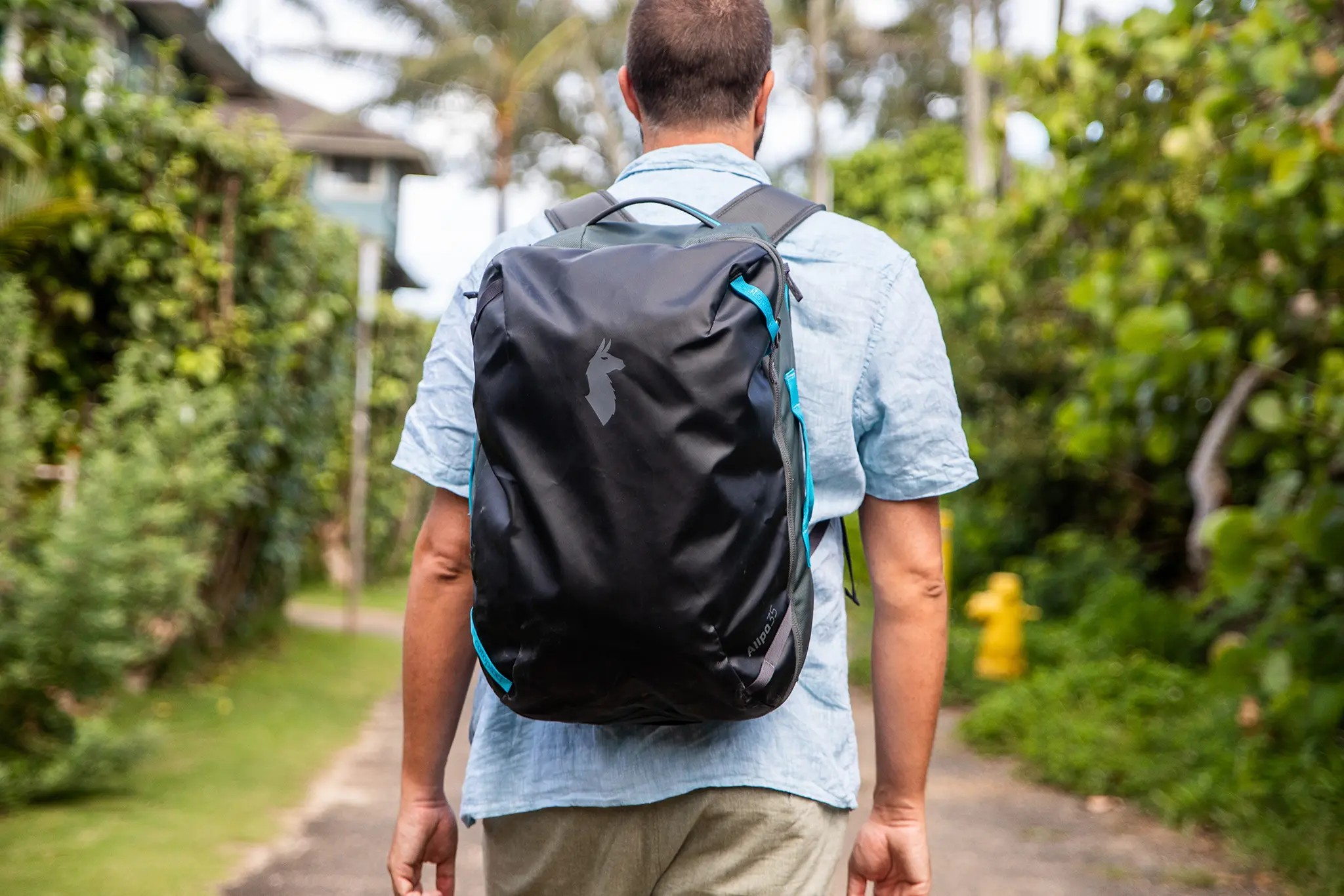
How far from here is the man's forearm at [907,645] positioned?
191 cm

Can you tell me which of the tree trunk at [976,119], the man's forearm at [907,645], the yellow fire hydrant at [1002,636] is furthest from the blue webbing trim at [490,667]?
the tree trunk at [976,119]

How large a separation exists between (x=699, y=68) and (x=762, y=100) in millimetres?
138

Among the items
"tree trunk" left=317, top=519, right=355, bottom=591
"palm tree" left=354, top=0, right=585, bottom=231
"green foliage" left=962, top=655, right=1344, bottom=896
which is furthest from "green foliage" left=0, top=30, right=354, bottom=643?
"palm tree" left=354, top=0, right=585, bottom=231

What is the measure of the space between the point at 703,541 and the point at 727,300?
0.94 ft

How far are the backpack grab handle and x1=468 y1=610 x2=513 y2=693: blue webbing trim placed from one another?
555mm

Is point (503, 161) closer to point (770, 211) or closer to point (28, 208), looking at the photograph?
point (28, 208)

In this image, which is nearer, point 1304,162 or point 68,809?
point 1304,162

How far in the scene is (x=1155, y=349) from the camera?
4461 mm

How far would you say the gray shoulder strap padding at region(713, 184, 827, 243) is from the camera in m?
1.88

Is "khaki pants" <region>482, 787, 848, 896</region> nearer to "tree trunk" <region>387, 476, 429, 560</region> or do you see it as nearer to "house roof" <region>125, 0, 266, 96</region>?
"house roof" <region>125, 0, 266, 96</region>

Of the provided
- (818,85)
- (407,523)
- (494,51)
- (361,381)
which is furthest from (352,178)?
(361,381)

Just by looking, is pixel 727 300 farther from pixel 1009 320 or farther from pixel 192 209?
pixel 1009 320

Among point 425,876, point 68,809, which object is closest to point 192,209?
point 68,809

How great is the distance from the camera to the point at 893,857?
194 cm
